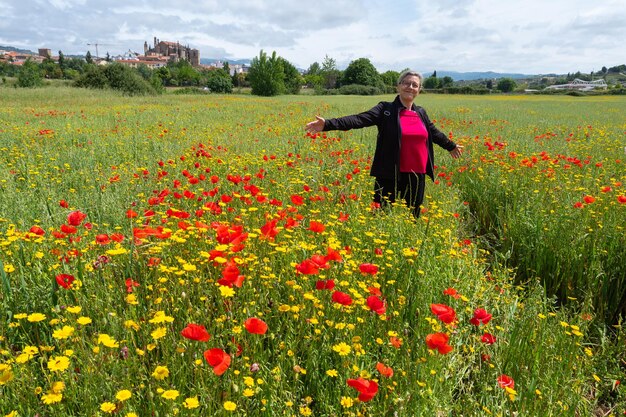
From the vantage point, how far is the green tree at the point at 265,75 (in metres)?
56.1

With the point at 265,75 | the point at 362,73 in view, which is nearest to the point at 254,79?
the point at 265,75

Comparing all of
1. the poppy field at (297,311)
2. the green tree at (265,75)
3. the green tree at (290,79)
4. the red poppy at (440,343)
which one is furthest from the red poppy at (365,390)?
the green tree at (290,79)

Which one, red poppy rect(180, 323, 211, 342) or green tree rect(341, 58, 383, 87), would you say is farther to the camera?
green tree rect(341, 58, 383, 87)

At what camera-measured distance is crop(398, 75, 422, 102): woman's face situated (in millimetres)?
4059

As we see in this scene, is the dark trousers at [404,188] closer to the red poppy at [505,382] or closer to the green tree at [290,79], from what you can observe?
the red poppy at [505,382]

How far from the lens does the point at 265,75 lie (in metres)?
56.2

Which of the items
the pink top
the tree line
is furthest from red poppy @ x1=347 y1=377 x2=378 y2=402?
the tree line

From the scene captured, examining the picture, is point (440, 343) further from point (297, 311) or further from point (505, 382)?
point (297, 311)

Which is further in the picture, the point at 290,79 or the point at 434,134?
the point at 290,79

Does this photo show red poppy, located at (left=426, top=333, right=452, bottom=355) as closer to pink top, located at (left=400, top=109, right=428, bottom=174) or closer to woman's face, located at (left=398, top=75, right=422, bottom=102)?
pink top, located at (left=400, top=109, right=428, bottom=174)

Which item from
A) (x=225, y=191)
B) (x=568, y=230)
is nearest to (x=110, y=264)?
(x=225, y=191)

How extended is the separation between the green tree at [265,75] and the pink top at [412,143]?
5492 centimetres

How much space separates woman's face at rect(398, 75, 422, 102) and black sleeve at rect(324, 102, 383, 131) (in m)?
0.28

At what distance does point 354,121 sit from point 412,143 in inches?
27.3
